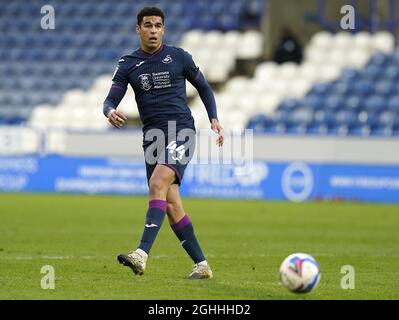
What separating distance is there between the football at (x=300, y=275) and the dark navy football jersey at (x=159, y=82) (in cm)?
206

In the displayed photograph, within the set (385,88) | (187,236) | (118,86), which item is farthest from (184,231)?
(385,88)

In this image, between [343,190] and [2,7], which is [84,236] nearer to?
[343,190]

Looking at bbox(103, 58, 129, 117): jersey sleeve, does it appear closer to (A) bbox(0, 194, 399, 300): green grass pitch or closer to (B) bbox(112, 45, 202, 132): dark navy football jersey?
(B) bbox(112, 45, 202, 132): dark navy football jersey

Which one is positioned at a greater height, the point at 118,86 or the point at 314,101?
the point at 314,101

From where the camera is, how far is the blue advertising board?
75.9ft

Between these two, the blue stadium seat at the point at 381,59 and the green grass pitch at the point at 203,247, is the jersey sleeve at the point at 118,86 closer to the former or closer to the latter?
the green grass pitch at the point at 203,247

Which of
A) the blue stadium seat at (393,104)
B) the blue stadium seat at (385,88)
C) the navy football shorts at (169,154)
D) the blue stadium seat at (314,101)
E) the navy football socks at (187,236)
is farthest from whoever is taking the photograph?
the blue stadium seat at (314,101)

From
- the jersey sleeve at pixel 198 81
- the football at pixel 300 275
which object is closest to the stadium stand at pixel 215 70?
the jersey sleeve at pixel 198 81

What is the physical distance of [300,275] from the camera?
808 centimetres

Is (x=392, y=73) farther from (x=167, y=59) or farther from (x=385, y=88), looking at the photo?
(x=167, y=59)

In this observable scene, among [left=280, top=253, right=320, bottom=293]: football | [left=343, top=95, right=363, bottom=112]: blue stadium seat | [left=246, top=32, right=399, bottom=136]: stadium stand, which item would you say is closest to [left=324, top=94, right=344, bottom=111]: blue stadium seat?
[left=246, top=32, right=399, bottom=136]: stadium stand

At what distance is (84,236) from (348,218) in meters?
6.09

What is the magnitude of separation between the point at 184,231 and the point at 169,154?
0.74 m

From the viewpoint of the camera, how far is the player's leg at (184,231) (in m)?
9.52
